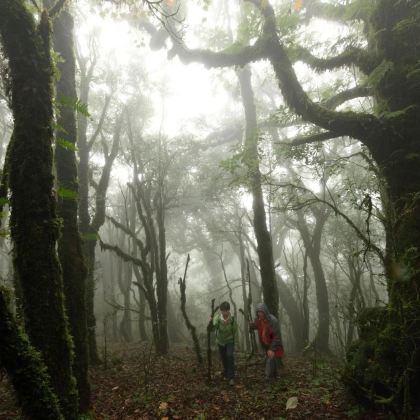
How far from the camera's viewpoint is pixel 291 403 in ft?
21.1

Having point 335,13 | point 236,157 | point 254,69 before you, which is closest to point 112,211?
point 254,69

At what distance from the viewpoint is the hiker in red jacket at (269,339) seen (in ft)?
26.8

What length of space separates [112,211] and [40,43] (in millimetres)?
28958

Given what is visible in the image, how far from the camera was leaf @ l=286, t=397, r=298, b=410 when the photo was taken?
6.30 meters

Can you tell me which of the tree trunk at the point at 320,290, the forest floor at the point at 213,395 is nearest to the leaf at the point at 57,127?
the forest floor at the point at 213,395

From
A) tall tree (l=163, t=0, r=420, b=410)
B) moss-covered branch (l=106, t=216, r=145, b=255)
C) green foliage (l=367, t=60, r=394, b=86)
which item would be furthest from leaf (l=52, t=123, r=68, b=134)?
moss-covered branch (l=106, t=216, r=145, b=255)

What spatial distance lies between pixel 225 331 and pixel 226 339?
189mm

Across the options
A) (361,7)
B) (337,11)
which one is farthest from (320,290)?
(361,7)

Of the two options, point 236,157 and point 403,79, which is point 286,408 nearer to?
point 236,157

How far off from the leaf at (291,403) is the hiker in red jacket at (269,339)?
151 cm

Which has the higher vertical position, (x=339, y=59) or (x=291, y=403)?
(x=339, y=59)

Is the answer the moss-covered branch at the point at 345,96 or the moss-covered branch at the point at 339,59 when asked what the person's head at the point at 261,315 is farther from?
the moss-covered branch at the point at 339,59

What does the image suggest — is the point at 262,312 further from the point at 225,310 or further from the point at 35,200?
the point at 35,200

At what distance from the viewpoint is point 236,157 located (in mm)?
10633
